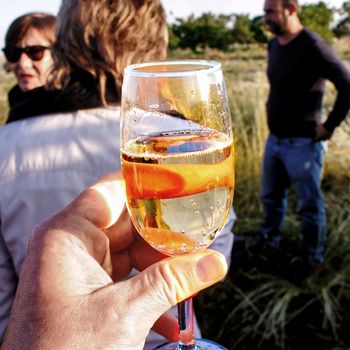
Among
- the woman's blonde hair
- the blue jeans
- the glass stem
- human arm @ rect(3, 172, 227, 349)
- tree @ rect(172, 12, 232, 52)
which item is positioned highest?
the woman's blonde hair

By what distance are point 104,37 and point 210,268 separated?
1.42m

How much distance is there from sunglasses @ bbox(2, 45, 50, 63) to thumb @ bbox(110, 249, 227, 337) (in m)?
2.53

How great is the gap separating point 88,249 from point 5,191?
0.81 meters

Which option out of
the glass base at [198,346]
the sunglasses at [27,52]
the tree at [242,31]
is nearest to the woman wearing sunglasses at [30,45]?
the sunglasses at [27,52]

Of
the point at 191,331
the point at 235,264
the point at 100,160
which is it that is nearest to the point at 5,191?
the point at 100,160

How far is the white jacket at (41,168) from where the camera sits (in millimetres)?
1911

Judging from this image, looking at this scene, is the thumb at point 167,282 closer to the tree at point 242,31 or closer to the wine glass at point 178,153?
the wine glass at point 178,153

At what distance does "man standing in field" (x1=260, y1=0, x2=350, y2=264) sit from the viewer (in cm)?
432

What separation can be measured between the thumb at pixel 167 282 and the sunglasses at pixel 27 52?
2.53 meters

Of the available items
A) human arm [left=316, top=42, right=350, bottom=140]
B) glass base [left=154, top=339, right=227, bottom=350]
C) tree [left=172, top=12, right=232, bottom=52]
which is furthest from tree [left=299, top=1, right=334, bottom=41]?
glass base [left=154, top=339, right=227, bottom=350]

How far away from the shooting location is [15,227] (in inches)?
76.2

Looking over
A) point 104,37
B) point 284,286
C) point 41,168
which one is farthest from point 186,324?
point 284,286

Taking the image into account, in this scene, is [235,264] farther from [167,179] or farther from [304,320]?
[167,179]

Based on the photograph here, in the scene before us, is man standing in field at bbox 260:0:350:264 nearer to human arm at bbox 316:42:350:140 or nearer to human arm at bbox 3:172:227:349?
human arm at bbox 316:42:350:140
